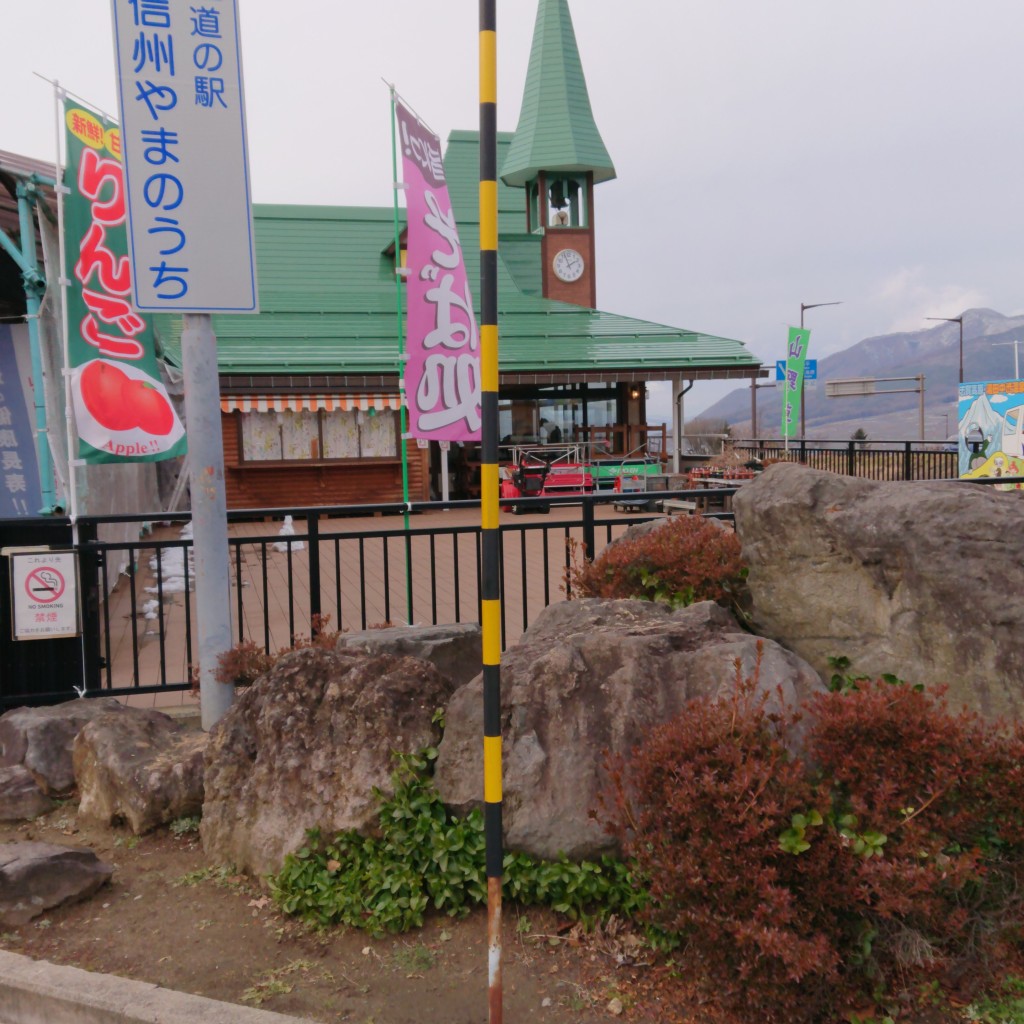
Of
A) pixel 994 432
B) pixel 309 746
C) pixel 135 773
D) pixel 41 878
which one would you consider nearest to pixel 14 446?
pixel 135 773

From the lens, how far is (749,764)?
3135mm

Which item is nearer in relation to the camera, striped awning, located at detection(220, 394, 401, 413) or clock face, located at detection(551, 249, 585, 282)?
striped awning, located at detection(220, 394, 401, 413)

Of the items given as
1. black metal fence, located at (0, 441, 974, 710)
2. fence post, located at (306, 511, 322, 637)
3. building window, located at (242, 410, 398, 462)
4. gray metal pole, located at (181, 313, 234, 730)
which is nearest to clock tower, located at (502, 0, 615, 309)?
building window, located at (242, 410, 398, 462)

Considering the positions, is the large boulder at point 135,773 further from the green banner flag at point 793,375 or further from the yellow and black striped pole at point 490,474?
the green banner flag at point 793,375

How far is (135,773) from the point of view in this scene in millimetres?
4734

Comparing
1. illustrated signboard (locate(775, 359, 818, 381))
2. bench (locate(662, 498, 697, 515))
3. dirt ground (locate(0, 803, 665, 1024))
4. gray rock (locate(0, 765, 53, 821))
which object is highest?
illustrated signboard (locate(775, 359, 818, 381))

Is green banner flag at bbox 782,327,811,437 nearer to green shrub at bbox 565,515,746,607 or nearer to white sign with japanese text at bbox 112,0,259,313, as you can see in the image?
green shrub at bbox 565,515,746,607

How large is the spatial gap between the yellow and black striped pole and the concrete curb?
2.54 feet

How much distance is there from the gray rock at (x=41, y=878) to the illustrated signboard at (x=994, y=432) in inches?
862

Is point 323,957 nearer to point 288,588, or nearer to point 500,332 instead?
point 288,588

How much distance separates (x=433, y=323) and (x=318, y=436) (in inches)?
555

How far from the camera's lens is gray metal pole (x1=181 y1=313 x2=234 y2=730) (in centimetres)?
520

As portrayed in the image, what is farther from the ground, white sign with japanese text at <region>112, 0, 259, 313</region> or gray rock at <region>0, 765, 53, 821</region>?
white sign with japanese text at <region>112, 0, 259, 313</region>

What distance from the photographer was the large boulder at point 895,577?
411cm
